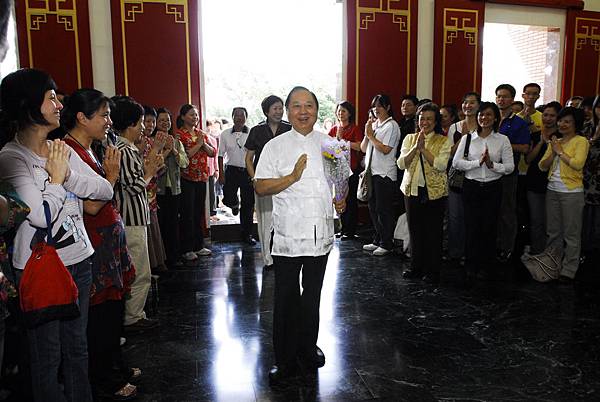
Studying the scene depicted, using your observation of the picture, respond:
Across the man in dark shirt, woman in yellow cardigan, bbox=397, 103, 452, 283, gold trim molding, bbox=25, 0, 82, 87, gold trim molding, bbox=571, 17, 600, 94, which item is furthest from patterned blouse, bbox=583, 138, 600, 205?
gold trim molding, bbox=25, 0, 82, 87

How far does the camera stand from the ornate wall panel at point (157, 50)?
5.57 meters

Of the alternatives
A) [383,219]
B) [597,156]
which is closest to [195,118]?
[383,219]

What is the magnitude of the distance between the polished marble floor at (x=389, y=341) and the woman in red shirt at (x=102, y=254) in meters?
0.22

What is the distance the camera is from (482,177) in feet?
13.0

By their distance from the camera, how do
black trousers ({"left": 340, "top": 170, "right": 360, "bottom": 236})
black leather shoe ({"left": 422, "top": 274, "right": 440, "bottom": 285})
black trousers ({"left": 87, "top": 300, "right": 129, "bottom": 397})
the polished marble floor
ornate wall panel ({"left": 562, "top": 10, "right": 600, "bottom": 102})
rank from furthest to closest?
ornate wall panel ({"left": 562, "top": 10, "right": 600, "bottom": 102}), black trousers ({"left": 340, "top": 170, "right": 360, "bottom": 236}), black leather shoe ({"left": 422, "top": 274, "right": 440, "bottom": 285}), the polished marble floor, black trousers ({"left": 87, "top": 300, "right": 129, "bottom": 397})

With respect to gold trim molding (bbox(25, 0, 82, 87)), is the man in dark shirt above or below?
below

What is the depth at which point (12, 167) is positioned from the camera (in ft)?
5.34

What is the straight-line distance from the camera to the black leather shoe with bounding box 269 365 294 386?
99.1 inches

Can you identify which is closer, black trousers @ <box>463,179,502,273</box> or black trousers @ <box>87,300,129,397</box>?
black trousers @ <box>87,300,129,397</box>

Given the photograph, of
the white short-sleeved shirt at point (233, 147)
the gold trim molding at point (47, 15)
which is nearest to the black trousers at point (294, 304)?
the white short-sleeved shirt at point (233, 147)

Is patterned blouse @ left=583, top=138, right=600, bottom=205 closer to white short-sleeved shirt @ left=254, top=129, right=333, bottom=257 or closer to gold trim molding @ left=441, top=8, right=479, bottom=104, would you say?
white short-sleeved shirt @ left=254, top=129, right=333, bottom=257

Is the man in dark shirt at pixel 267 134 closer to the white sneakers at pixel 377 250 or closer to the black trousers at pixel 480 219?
the white sneakers at pixel 377 250

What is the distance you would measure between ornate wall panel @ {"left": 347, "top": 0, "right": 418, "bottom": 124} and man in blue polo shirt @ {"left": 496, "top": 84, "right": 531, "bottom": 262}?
2036 mm

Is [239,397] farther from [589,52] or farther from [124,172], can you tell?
[589,52]
